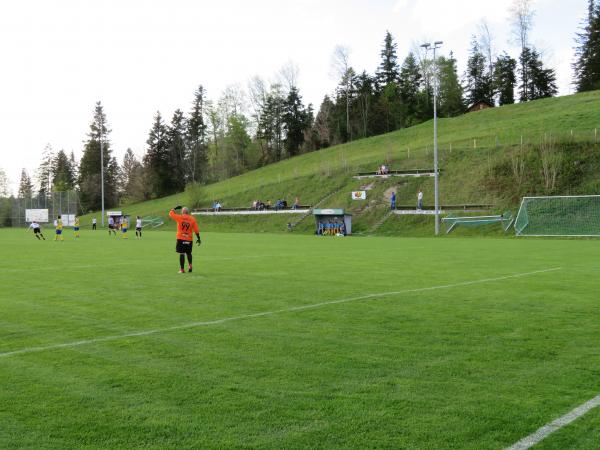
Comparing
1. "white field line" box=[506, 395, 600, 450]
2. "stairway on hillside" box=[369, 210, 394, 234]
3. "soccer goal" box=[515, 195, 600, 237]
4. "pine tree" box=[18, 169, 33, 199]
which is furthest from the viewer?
"pine tree" box=[18, 169, 33, 199]

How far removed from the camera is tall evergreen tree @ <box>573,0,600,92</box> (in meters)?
95.2

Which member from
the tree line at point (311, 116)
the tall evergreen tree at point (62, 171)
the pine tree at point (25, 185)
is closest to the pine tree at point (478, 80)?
the tree line at point (311, 116)

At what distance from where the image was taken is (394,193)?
49.2m

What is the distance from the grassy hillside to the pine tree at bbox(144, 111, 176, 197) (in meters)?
14.8

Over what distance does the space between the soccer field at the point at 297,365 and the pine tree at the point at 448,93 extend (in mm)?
98957

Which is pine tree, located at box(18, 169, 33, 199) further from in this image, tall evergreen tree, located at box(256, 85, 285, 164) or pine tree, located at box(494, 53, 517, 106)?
pine tree, located at box(494, 53, 517, 106)

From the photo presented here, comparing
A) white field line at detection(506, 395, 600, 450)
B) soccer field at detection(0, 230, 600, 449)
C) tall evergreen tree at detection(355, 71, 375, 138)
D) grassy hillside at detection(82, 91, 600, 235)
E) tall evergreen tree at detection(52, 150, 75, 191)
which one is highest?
tall evergreen tree at detection(355, 71, 375, 138)

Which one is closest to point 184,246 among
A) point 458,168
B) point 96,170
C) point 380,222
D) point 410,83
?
point 380,222

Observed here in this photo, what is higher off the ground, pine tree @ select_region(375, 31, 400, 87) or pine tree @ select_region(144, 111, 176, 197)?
pine tree @ select_region(375, 31, 400, 87)

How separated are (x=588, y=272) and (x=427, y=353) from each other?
10.7 meters

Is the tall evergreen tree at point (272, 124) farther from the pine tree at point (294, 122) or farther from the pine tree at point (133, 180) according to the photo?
the pine tree at point (133, 180)

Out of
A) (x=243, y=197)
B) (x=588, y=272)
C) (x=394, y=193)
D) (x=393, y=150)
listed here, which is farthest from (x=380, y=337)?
(x=393, y=150)

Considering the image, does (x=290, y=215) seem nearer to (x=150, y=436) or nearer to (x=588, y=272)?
(x=588, y=272)

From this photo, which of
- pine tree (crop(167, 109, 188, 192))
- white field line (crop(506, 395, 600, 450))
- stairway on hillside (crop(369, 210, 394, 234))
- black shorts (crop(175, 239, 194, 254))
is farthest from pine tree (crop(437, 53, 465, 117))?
white field line (crop(506, 395, 600, 450))
